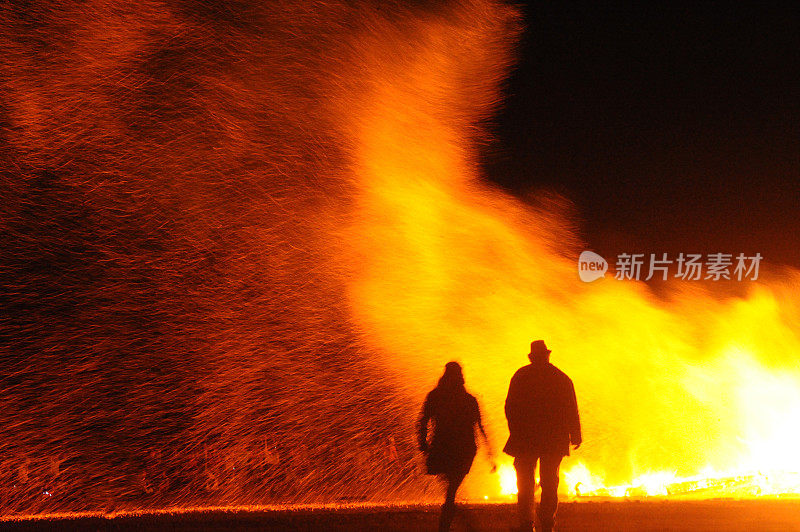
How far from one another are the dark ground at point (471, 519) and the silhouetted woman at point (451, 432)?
66 centimetres

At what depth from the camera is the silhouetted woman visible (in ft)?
23.3

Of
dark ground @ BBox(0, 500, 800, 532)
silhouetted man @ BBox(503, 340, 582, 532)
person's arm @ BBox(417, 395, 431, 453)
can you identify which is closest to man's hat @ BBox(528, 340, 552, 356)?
silhouetted man @ BBox(503, 340, 582, 532)

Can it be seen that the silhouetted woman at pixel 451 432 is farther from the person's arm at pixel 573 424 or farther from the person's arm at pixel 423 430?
the person's arm at pixel 573 424

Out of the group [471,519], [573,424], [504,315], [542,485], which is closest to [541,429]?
[573,424]

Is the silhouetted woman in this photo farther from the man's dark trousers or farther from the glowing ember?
the glowing ember

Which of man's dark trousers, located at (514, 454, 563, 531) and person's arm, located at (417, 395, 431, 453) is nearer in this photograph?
man's dark trousers, located at (514, 454, 563, 531)

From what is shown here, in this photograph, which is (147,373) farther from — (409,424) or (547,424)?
(547,424)

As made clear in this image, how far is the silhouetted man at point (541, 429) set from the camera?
6.65 m

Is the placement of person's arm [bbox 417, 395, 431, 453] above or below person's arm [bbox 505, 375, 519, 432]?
below

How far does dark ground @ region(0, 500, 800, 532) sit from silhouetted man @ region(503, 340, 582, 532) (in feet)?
2.47

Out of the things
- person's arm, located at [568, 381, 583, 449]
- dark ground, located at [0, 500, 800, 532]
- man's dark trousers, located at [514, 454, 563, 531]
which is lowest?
dark ground, located at [0, 500, 800, 532]

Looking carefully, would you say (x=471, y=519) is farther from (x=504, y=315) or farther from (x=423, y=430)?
(x=504, y=315)

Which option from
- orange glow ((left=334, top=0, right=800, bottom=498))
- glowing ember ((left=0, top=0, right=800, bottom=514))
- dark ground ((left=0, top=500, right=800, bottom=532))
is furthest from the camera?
orange glow ((left=334, top=0, right=800, bottom=498))

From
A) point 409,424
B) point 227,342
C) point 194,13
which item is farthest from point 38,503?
point 194,13
